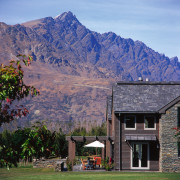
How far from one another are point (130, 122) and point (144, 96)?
281 cm

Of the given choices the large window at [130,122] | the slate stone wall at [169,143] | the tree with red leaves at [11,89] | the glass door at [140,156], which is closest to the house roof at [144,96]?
the slate stone wall at [169,143]

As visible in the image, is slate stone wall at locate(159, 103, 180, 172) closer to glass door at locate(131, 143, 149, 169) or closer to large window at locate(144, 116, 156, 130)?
large window at locate(144, 116, 156, 130)

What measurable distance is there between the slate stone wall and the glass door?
2.02m

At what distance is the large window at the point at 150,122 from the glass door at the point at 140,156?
153cm

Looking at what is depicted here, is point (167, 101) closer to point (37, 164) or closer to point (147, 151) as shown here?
point (147, 151)

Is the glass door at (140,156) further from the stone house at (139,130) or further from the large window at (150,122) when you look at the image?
the large window at (150,122)

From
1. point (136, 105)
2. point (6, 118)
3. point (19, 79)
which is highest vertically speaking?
point (136, 105)

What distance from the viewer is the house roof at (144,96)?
33.8m

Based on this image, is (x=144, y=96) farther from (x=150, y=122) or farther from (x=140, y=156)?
(x=140, y=156)

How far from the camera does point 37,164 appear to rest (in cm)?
3600

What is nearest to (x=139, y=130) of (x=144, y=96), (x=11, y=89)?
(x=144, y=96)

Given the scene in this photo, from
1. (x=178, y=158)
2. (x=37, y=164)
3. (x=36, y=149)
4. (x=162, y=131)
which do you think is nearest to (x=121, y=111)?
(x=162, y=131)

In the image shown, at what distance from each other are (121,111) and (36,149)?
25162 mm

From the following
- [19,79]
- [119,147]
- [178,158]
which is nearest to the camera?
[19,79]
